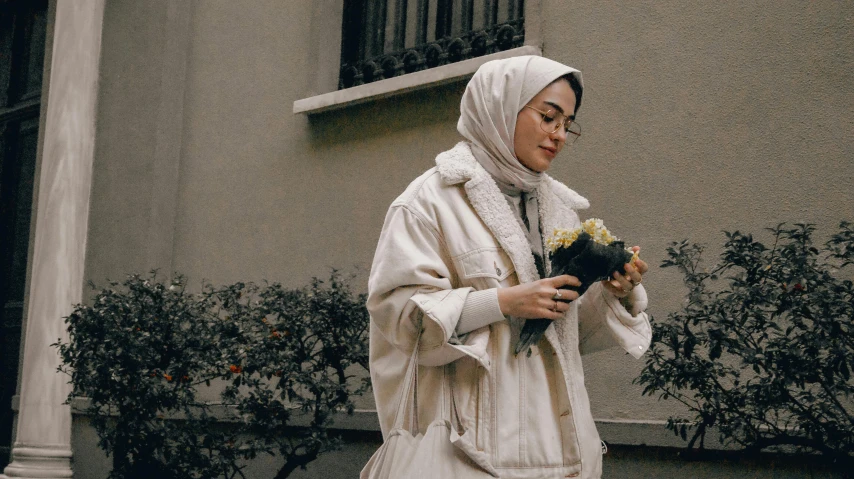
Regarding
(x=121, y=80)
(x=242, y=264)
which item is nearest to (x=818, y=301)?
(x=242, y=264)

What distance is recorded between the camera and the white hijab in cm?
329

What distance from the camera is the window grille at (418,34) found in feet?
23.4

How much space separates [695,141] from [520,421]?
9.81 ft

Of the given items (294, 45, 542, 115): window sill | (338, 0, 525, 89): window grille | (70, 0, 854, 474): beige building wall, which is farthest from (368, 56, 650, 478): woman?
(338, 0, 525, 89): window grille

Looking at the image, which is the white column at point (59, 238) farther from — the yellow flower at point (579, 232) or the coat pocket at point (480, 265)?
the yellow flower at point (579, 232)

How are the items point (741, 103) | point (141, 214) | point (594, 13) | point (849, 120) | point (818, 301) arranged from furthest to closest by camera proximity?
point (141, 214) < point (594, 13) < point (741, 103) < point (849, 120) < point (818, 301)

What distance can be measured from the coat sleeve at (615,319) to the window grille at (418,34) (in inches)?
150

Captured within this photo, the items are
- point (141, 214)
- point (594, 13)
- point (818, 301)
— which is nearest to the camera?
point (818, 301)

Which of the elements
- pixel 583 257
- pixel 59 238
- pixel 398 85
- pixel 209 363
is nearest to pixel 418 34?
pixel 398 85

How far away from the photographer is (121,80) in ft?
31.8

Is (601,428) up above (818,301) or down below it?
below

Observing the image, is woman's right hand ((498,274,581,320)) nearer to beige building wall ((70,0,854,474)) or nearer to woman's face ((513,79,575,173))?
woman's face ((513,79,575,173))

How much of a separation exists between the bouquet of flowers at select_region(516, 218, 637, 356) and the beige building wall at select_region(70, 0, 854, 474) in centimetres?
240

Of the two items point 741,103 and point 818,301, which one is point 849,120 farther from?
point 818,301
